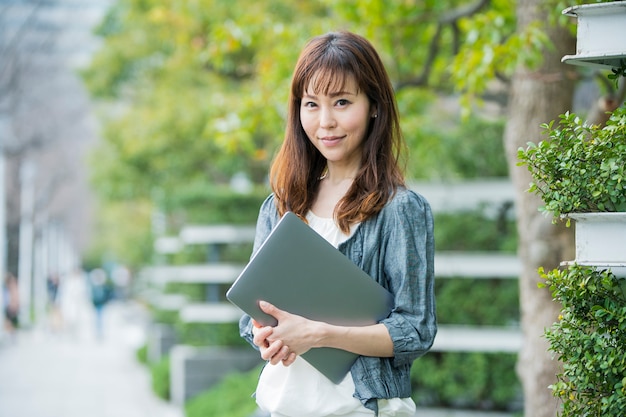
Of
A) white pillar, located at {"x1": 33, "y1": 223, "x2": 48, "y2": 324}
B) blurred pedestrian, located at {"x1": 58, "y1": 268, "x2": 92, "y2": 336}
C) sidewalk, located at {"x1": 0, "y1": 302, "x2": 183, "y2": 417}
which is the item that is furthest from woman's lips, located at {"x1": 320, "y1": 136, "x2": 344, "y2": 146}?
white pillar, located at {"x1": 33, "y1": 223, "x2": 48, "y2": 324}

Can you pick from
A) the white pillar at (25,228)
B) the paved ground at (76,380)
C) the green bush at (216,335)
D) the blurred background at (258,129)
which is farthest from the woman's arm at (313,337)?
the white pillar at (25,228)

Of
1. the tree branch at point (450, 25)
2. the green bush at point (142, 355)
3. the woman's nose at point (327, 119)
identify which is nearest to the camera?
the woman's nose at point (327, 119)

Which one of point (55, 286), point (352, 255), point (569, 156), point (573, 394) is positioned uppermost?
point (569, 156)

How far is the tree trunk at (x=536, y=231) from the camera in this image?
4.99 meters

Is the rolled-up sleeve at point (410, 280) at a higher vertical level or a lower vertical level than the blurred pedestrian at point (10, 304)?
higher

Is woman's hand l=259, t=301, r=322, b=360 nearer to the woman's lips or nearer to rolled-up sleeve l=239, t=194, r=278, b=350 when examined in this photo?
rolled-up sleeve l=239, t=194, r=278, b=350

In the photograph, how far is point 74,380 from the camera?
1512cm

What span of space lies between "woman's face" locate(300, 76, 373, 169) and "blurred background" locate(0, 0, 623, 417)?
1279 millimetres

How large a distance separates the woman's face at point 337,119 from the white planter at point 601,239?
65 cm

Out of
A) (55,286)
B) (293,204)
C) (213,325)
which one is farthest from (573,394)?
(55,286)

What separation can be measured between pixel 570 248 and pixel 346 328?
2.79 meters

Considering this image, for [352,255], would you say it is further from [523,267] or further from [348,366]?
[523,267]

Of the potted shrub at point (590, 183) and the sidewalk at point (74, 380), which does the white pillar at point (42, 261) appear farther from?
the potted shrub at point (590, 183)

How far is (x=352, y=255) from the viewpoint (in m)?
2.67
